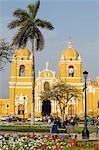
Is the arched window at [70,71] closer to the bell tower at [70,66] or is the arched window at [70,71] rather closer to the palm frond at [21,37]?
the bell tower at [70,66]

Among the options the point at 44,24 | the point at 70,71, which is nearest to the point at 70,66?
the point at 70,71

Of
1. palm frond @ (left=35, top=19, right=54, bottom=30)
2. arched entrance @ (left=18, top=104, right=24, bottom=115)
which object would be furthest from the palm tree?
arched entrance @ (left=18, top=104, right=24, bottom=115)

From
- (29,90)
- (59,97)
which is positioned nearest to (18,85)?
(29,90)

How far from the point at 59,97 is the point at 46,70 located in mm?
15899

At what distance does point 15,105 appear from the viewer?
7431 cm

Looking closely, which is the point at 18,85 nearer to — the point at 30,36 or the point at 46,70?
the point at 46,70

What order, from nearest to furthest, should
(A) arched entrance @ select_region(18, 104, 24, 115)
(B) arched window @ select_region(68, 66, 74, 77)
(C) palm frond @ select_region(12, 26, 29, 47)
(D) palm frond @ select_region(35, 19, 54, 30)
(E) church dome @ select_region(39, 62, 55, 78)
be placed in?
1. (C) palm frond @ select_region(12, 26, 29, 47)
2. (D) palm frond @ select_region(35, 19, 54, 30)
3. (A) arched entrance @ select_region(18, 104, 24, 115)
4. (E) church dome @ select_region(39, 62, 55, 78)
5. (B) arched window @ select_region(68, 66, 74, 77)

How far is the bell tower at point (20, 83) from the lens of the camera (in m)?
74.2

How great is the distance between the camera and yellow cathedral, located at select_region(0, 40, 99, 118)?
74438 mm

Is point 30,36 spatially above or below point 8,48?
above

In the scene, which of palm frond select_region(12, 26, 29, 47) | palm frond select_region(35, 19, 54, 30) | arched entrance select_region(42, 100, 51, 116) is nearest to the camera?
palm frond select_region(12, 26, 29, 47)

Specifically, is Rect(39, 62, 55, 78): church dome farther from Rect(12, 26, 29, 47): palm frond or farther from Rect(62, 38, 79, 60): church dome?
Rect(12, 26, 29, 47): palm frond

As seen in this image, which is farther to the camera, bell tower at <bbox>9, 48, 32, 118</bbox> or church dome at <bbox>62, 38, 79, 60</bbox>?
church dome at <bbox>62, 38, 79, 60</bbox>

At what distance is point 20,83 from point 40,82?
3.50 meters
